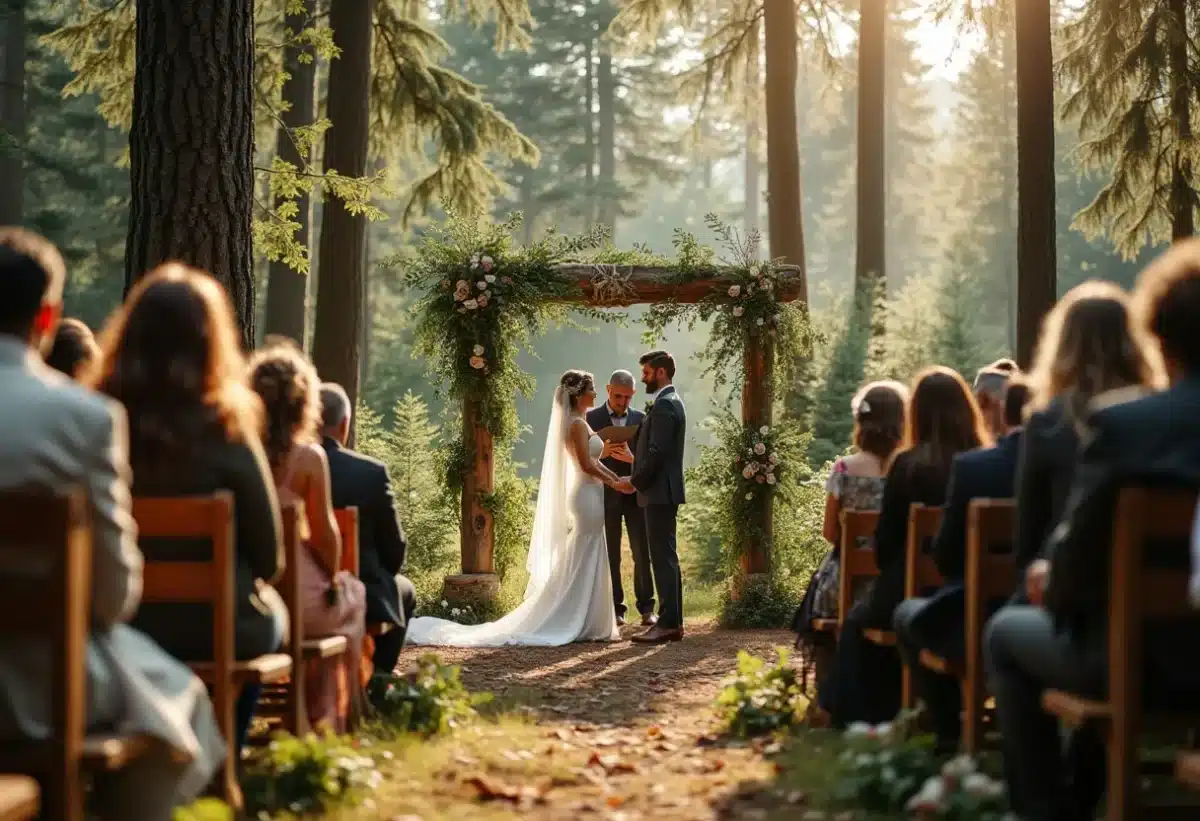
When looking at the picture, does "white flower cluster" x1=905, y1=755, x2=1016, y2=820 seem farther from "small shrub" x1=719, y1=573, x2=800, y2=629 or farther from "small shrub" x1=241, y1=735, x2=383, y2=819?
"small shrub" x1=719, y1=573, x2=800, y2=629

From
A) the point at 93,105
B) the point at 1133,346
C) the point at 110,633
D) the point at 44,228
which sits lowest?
the point at 110,633

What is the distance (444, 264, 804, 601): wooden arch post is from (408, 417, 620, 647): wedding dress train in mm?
1090

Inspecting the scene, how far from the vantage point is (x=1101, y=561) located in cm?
414

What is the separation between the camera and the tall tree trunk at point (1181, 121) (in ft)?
50.8

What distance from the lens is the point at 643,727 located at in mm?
7965

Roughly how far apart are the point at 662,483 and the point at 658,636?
1.28 meters

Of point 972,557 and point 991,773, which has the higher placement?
point 972,557

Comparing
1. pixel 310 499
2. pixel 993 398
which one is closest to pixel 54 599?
→ pixel 310 499

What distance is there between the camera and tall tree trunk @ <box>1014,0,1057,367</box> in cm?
1327

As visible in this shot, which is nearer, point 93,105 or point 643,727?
point 643,727

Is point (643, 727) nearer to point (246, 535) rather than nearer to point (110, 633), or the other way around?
point (246, 535)

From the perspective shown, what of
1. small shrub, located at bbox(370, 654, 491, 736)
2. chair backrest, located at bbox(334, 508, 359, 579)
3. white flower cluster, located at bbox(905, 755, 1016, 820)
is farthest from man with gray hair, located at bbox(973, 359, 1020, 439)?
chair backrest, located at bbox(334, 508, 359, 579)

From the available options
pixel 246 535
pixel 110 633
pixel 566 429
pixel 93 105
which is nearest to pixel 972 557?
pixel 246 535

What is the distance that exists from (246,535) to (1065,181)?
154ft
